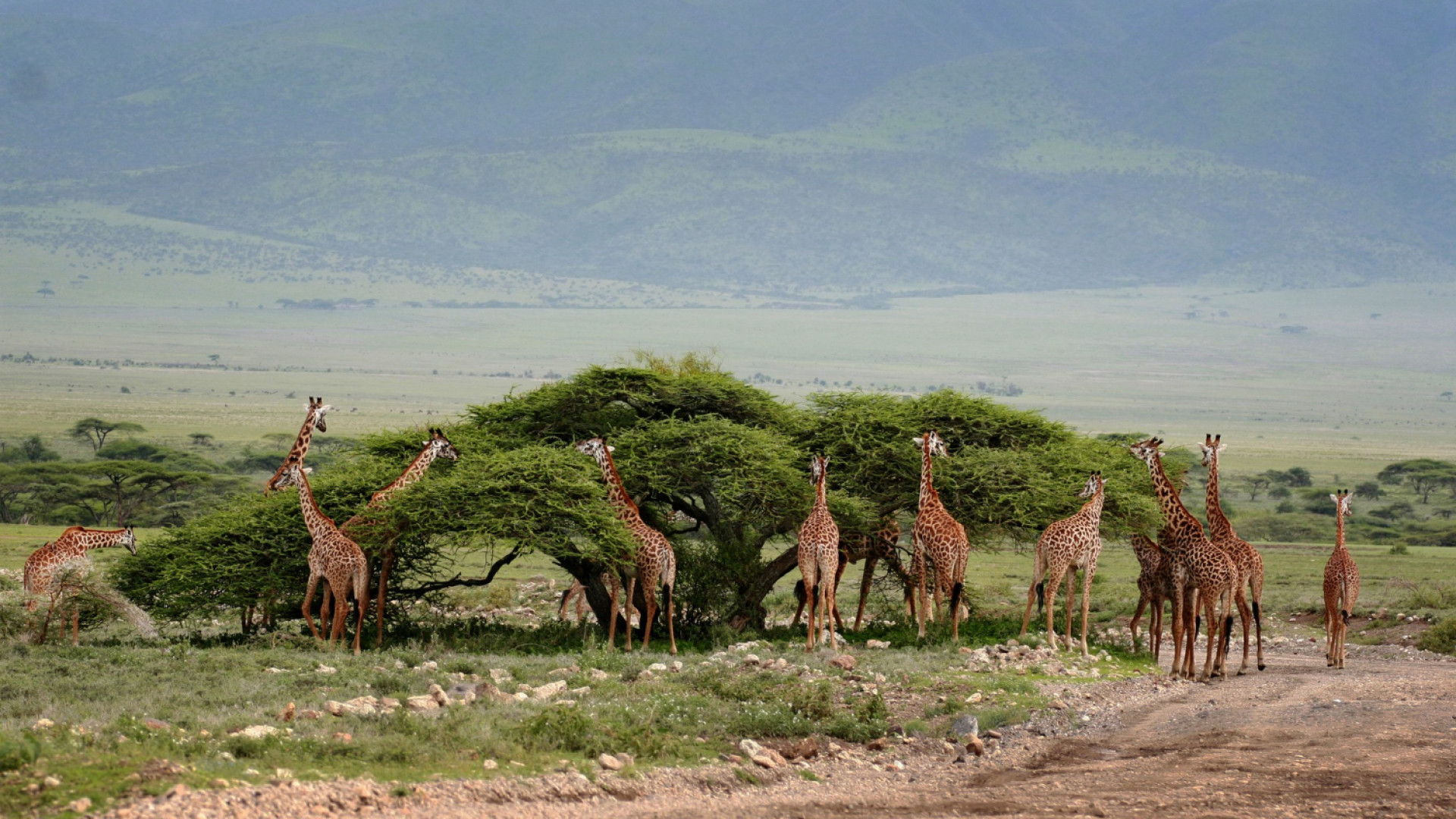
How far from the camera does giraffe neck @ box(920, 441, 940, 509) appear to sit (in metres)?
21.3

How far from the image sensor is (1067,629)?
67.7 ft

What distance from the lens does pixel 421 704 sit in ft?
49.1

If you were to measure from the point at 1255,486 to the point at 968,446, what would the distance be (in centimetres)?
5734

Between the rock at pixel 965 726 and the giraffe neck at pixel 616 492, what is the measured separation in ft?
21.0

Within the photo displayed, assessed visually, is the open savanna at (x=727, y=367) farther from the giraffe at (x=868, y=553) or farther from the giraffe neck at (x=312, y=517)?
the giraffe neck at (x=312, y=517)

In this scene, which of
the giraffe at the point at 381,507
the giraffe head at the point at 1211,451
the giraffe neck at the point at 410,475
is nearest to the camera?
the giraffe at the point at 381,507

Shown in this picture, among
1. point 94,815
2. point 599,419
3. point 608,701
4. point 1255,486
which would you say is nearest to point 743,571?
point 599,419

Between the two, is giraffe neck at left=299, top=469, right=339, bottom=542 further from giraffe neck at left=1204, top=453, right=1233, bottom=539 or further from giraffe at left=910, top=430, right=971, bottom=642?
giraffe neck at left=1204, top=453, right=1233, bottom=539

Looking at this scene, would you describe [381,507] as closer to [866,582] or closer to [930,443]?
[930,443]

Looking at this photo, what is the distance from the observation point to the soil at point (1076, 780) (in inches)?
465

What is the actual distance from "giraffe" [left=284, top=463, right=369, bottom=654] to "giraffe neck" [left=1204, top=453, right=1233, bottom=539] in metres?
11.5

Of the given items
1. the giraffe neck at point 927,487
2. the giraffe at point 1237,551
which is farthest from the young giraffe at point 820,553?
the giraffe at point 1237,551

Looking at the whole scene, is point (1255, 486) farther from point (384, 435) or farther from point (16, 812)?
point (16, 812)

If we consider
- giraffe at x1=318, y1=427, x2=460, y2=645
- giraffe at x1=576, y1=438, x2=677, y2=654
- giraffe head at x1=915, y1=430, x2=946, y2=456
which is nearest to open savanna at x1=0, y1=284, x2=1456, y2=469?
giraffe at x1=318, y1=427, x2=460, y2=645
